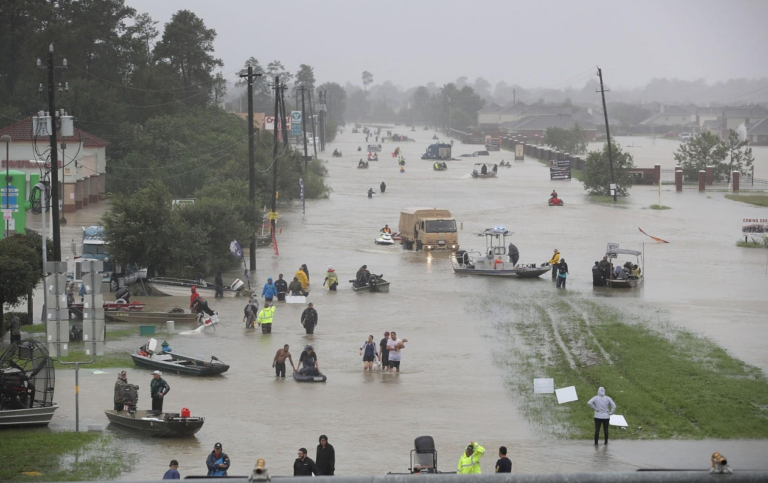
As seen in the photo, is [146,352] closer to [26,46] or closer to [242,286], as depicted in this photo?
[242,286]

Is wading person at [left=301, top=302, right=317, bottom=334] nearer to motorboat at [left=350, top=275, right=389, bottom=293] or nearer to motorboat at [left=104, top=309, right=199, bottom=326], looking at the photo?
motorboat at [left=104, top=309, right=199, bottom=326]

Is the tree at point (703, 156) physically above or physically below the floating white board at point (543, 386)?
above

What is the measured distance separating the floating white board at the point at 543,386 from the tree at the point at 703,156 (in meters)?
77.1

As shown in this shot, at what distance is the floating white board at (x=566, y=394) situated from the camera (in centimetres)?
2202

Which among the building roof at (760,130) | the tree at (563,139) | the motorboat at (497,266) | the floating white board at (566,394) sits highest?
the building roof at (760,130)

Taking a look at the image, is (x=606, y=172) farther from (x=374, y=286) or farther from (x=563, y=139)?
(x=563, y=139)

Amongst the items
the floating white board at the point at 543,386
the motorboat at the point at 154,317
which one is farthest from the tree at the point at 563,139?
the floating white board at the point at 543,386

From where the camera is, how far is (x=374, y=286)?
38.2 metres

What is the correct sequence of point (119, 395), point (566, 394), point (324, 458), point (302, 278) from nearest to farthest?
point (324, 458)
point (119, 395)
point (566, 394)
point (302, 278)

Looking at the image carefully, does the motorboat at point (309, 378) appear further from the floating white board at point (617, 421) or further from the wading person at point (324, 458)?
the wading person at point (324, 458)

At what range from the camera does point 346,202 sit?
78.1 m

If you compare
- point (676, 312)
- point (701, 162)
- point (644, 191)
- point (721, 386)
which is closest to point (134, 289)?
point (676, 312)

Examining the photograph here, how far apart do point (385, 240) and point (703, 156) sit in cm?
5288

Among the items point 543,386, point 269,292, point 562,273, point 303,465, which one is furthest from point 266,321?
point 303,465
